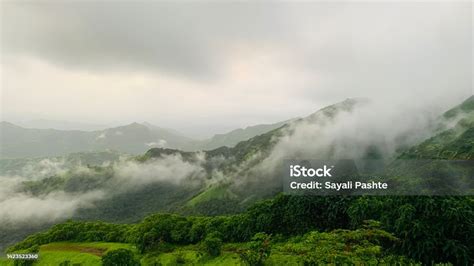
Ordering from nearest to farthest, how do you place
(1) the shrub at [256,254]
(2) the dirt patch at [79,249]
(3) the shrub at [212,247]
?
(1) the shrub at [256,254] → (3) the shrub at [212,247] → (2) the dirt patch at [79,249]

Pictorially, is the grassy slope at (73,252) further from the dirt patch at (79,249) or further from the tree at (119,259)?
the tree at (119,259)

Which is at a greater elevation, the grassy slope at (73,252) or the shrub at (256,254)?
the shrub at (256,254)

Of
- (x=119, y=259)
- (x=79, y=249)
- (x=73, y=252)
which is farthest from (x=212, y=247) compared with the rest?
A: (x=79, y=249)

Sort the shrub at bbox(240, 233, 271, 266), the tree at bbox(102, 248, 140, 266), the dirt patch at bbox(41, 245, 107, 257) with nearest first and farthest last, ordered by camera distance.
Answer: the shrub at bbox(240, 233, 271, 266) < the tree at bbox(102, 248, 140, 266) < the dirt patch at bbox(41, 245, 107, 257)

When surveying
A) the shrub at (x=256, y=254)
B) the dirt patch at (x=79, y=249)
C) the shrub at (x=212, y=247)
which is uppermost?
the shrub at (x=256, y=254)

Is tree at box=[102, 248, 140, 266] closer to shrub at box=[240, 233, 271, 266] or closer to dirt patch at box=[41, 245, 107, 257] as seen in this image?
shrub at box=[240, 233, 271, 266]

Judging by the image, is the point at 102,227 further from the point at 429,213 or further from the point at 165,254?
the point at 429,213

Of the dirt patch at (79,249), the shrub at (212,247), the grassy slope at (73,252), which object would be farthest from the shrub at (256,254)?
A: the dirt patch at (79,249)

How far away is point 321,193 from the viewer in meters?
77.2

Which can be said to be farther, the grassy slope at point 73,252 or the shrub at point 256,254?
the grassy slope at point 73,252

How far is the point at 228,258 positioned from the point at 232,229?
1546 cm

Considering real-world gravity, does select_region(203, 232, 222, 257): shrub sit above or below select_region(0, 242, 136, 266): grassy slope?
above

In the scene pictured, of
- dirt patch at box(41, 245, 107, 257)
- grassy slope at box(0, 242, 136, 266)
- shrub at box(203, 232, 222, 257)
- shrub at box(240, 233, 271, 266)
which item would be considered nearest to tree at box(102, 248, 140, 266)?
shrub at box(203, 232, 222, 257)

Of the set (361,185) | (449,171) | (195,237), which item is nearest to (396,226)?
(361,185)
